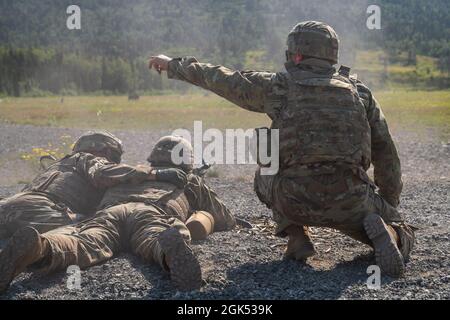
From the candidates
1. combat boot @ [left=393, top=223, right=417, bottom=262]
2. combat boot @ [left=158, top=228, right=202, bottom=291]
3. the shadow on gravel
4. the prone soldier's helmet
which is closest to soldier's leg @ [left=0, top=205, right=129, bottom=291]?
combat boot @ [left=158, top=228, right=202, bottom=291]

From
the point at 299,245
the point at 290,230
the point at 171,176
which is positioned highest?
the point at 171,176

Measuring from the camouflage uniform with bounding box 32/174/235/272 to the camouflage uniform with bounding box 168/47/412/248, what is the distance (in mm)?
991

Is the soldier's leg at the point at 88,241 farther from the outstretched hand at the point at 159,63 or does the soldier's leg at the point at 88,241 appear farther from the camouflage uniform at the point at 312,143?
the camouflage uniform at the point at 312,143

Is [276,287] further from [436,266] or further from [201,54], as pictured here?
[201,54]

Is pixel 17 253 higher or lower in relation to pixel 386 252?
higher

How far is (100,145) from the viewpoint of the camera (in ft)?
23.4

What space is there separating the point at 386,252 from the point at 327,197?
24.0 inches

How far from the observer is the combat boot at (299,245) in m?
5.52

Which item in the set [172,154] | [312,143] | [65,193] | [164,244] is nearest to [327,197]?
[312,143]

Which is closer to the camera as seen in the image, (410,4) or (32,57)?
(32,57)

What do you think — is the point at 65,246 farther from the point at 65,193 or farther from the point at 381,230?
the point at 381,230

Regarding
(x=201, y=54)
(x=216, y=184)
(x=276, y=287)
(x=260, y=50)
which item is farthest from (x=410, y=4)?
(x=276, y=287)

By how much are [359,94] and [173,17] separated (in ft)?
435
